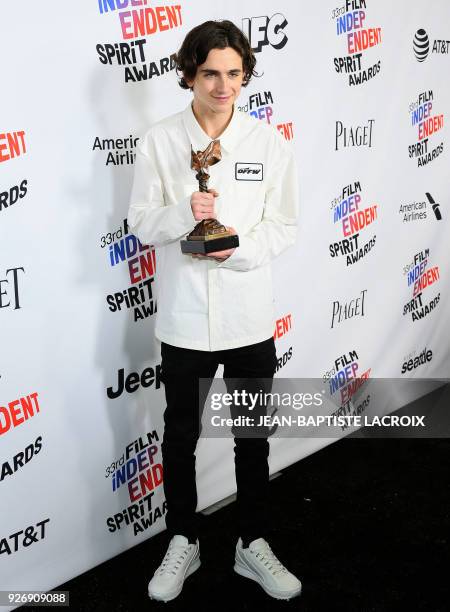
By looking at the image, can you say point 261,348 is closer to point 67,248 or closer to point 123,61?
point 67,248

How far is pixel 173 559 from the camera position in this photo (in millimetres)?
2012

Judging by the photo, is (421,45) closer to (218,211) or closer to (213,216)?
(218,211)

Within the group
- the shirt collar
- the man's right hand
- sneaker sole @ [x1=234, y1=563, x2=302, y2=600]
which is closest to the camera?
the man's right hand

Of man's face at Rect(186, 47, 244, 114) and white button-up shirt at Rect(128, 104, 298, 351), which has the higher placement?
man's face at Rect(186, 47, 244, 114)

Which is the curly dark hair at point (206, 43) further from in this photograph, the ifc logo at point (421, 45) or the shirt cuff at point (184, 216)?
the ifc logo at point (421, 45)

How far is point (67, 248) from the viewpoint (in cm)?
193

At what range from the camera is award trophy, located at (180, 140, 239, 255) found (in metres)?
1.68

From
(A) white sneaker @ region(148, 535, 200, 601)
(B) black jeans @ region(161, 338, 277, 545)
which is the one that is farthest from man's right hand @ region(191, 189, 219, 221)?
(A) white sneaker @ region(148, 535, 200, 601)

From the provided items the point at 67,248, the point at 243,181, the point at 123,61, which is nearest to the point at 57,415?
the point at 67,248

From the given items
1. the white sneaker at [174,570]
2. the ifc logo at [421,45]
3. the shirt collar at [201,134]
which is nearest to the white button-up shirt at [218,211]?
the shirt collar at [201,134]

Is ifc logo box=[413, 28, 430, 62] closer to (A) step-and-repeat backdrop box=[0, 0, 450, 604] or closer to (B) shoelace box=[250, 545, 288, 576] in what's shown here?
(A) step-and-repeat backdrop box=[0, 0, 450, 604]

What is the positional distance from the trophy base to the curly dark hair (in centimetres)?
42

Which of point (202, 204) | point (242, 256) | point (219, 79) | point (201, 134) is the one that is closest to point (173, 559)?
point (242, 256)

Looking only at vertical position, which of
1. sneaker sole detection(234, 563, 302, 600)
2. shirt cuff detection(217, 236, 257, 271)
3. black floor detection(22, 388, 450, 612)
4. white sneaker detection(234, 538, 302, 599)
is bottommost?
black floor detection(22, 388, 450, 612)
